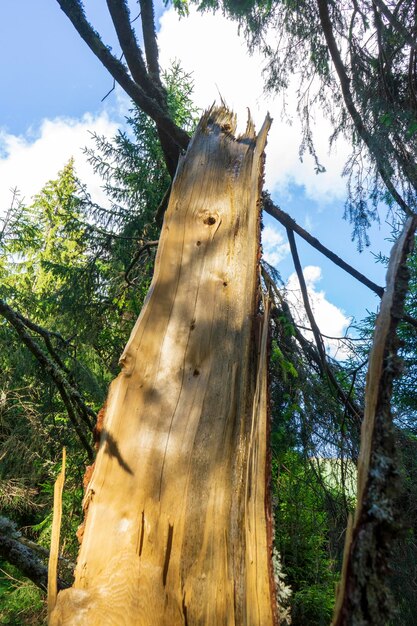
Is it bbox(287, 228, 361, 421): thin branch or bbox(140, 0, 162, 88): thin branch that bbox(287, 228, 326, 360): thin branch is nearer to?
bbox(287, 228, 361, 421): thin branch

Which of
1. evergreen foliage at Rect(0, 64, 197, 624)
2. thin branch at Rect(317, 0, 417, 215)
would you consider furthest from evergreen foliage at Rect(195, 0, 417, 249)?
evergreen foliage at Rect(0, 64, 197, 624)

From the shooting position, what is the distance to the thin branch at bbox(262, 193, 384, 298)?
2824mm

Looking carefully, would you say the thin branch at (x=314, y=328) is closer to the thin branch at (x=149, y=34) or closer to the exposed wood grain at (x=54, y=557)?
the exposed wood grain at (x=54, y=557)

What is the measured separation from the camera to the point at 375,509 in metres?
0.73

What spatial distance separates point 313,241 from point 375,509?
7.71ft

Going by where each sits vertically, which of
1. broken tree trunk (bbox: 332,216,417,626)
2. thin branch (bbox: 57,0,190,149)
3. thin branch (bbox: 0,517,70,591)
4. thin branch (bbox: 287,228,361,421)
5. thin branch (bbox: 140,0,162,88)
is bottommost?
thin branch (bbox: 0,517,70,591)

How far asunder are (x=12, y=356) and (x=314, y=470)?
123 inches

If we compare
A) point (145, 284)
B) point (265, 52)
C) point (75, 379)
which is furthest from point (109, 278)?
point (265, 52)

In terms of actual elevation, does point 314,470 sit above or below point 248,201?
below

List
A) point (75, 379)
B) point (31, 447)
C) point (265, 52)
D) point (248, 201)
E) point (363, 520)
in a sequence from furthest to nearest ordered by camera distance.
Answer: point (265, 52) → point (31, 447) → point (75, 379) → point (248, 201) → point (363, 520)

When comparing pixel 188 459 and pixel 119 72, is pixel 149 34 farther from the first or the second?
pixel 188 459

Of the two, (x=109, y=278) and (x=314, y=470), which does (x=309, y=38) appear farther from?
(x=314, y=470)

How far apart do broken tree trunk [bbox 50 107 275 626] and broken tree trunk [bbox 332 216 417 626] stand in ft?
1.06

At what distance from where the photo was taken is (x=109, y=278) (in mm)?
5105
